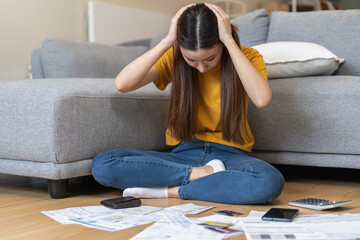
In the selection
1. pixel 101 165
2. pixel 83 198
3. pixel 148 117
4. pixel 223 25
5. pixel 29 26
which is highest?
pixel 29 26

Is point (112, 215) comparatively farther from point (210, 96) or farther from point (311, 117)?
point (311, 117)

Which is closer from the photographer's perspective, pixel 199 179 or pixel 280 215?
pixel 280 215

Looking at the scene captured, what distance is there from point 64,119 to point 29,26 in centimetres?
209

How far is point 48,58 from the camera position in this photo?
255 cm

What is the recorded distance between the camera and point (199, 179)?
5.09ft

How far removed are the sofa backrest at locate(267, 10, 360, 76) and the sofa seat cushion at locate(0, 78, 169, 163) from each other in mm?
986

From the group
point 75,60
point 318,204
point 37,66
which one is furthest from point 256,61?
point 37,66

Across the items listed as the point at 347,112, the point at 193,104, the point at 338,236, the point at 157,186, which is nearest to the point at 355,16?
the point at 347,112

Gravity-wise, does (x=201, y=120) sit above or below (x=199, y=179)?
above

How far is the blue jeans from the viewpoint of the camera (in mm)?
1489

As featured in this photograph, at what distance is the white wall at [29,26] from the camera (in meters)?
3.27

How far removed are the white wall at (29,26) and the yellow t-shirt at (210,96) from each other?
1461 mm

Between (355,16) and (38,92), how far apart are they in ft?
5.17

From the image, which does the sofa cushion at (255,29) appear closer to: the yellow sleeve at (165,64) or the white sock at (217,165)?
the yellow sleeve at (165,64)
